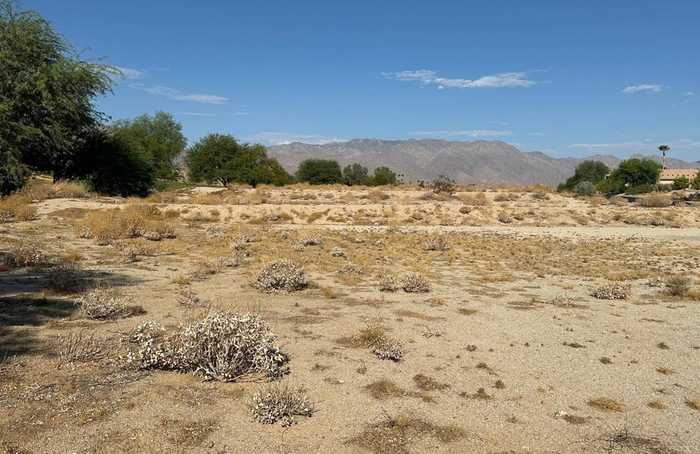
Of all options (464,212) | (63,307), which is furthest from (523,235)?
(63,307)

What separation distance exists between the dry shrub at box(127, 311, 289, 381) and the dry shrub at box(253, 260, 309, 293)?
499 centimetres

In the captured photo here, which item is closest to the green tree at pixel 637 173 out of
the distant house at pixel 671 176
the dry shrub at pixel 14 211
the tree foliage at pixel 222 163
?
the distant house at pixel 671 176

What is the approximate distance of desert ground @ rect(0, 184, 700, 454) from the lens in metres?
5.55

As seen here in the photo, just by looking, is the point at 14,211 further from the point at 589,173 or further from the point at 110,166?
the point at 589,173

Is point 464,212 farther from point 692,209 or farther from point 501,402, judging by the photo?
point 501,402

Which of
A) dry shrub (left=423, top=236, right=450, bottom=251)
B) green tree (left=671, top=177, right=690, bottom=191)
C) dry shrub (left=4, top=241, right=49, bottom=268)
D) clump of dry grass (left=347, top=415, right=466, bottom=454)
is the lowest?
dry shrub (left=423, top=236, right=450, bottom=251)

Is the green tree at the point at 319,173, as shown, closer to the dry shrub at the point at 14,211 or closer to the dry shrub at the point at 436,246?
the dry shrub at the point at 14,211

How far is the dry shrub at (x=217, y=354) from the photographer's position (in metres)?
6.89

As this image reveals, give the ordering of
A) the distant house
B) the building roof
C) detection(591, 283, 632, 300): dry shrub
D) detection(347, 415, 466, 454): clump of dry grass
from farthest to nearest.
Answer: the building roof, the distant house, detection(591, 283, 632, 300): dry shrub, detection(347, 415, 466, 454): clump of dry grass

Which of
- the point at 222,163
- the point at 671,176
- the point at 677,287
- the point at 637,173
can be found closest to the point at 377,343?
the point at 677,287

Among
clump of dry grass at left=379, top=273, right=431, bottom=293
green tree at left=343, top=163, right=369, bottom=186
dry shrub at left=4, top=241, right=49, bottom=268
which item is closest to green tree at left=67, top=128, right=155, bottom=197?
dry shrub at left=4, top=241, right=49, bottom=268

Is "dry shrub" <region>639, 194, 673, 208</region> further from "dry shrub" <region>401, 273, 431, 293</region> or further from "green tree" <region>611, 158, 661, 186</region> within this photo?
"dry shrub" <region>401, 273, 431, 293</region>

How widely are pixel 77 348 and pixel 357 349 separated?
420 centimetres

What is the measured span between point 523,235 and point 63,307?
77.6 ft
